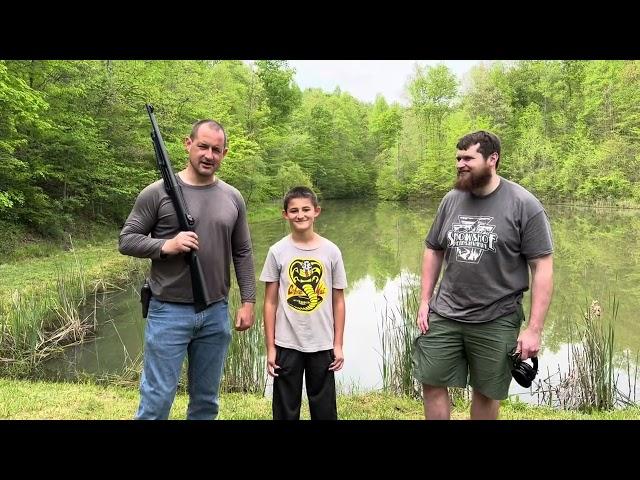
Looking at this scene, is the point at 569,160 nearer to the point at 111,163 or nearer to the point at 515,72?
the point at 515,72

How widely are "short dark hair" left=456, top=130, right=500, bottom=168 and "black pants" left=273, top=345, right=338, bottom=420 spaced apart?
4.01ft

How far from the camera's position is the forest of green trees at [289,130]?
12328 millimetres

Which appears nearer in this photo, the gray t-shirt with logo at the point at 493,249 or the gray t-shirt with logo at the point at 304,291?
the gray t-shirt with logo at the point at 493,249

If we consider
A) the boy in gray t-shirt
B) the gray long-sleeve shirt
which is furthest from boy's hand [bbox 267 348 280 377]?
the gray long-sleeve shirt

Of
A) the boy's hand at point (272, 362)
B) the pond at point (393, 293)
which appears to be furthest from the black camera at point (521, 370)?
the pond at point (393, 293)

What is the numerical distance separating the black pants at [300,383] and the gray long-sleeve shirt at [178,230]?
1.56 ft

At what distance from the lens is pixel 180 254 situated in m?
2.34

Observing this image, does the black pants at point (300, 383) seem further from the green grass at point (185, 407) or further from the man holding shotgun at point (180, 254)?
the green grass at point (185, 407)

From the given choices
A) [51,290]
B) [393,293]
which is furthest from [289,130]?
[51,290]

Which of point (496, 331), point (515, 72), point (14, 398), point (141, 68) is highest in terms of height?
point (515, 72)
